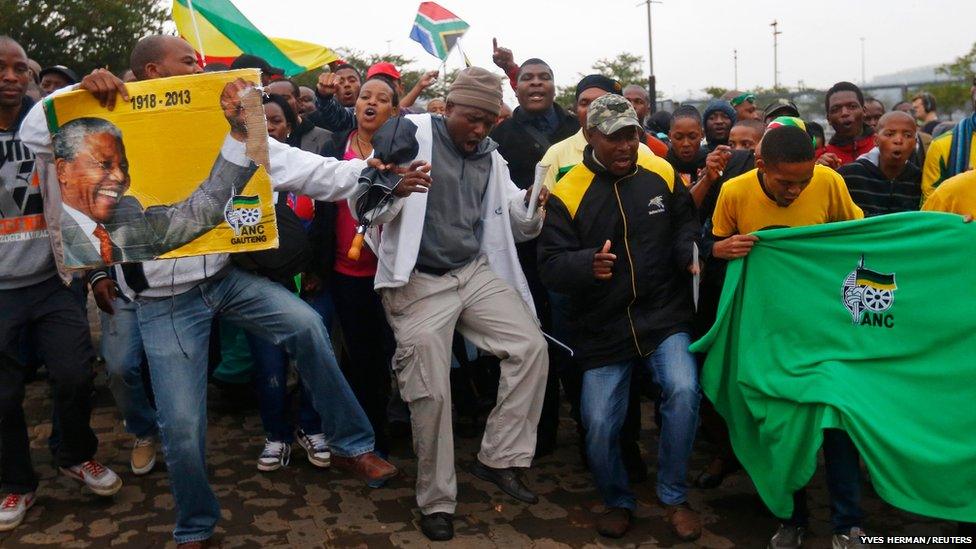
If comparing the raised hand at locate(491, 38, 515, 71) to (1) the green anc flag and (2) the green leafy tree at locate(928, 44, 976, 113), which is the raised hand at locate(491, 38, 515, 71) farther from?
(2) the green leafy tree at locate(928, 44, 976, 113)

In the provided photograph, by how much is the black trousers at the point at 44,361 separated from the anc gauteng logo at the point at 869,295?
377 cm

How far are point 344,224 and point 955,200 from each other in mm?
3203

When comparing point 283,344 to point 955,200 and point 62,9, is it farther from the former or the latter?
point 62,9

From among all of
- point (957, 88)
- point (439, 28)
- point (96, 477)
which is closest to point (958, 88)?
point (957, 88)

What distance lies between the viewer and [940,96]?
37781 millimetres

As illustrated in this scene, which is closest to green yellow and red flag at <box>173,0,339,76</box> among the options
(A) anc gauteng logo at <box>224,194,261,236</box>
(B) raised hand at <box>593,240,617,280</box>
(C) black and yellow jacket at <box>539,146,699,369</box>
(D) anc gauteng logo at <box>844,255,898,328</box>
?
(A) anc gauteng logo at <box>224,194,261,236</box>

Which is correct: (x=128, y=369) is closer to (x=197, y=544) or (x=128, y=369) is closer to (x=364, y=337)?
(x=364, y=337)

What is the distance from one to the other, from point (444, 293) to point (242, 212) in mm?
1150

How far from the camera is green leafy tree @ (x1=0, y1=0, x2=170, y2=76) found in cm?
2316

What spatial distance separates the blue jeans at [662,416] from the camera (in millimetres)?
4625

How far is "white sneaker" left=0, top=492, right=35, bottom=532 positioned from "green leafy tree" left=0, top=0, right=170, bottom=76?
68.2 feet

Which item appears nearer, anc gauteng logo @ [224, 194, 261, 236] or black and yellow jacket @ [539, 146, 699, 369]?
anc gauteng logo @ [224, 194, 261, 236]

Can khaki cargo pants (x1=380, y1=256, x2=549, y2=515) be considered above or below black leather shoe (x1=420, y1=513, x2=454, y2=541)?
above

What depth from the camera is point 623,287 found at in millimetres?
4855
